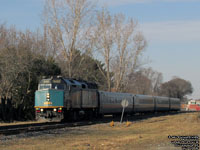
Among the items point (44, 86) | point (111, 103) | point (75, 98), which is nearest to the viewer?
point (44, 86)

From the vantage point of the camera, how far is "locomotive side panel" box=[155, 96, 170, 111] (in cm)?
Result: 6569

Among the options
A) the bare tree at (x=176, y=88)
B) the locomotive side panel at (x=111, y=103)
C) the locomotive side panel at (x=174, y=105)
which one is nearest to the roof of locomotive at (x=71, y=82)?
the locomotive side panel at (x=111, y=103)

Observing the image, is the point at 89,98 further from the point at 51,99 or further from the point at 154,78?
the point at 154,78

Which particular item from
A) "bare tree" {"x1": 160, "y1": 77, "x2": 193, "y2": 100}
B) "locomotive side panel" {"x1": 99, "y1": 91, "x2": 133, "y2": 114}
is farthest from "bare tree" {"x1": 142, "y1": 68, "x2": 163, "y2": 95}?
"locomotive side panel" {"x1": 99, "y1": 91, "x2": 133, "y2": 114}

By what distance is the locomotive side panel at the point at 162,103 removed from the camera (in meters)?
65.7

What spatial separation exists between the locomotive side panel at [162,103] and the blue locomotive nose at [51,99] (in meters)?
36.3

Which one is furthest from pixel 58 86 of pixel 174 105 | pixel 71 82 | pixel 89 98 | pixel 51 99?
pixel 174 105

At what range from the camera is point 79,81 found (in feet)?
117

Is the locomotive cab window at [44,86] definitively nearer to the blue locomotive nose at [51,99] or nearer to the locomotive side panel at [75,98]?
the blue locomotive nose at [51,99]

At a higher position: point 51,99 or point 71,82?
point 71,82

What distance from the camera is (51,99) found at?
31016 mm

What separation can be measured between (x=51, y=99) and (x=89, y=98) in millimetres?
6680

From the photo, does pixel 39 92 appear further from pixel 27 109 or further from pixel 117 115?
pixel 117 115

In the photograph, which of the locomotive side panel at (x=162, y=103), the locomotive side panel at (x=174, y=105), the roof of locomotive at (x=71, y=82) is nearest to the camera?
the roof of locomotive at (x=71, y=82)
